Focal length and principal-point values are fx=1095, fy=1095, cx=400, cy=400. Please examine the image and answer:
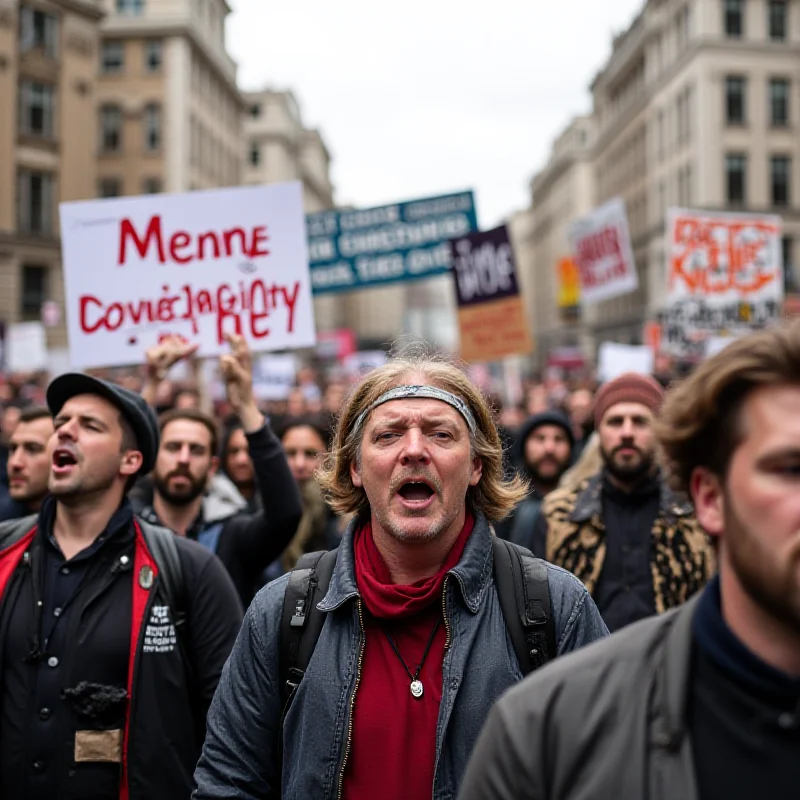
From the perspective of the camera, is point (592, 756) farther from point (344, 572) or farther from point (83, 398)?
point (83, 398)

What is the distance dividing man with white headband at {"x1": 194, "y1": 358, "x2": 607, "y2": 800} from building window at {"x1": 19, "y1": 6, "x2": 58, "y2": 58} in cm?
4215

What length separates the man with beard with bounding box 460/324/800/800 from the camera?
1.59 metres

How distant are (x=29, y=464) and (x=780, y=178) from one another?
53.9 m

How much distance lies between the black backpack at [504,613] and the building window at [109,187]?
52.3m

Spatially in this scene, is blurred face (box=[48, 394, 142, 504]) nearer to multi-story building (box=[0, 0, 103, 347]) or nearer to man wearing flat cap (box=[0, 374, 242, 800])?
man wearing flat cap (box=[0, 374, 242, 800])

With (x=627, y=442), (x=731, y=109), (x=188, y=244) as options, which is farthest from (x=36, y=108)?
(x=627, y=442)

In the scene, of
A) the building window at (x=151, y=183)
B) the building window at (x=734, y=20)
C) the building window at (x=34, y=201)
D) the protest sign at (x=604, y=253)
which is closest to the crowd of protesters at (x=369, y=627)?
the protest sign at (x=604, y=253)

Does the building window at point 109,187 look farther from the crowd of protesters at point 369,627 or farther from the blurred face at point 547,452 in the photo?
the crowd of protesters at point 369,627

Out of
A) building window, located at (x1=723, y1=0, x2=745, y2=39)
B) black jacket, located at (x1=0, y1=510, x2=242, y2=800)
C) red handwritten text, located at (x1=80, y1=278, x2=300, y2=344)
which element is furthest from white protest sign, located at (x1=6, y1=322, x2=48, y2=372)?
building window, located at (x1=723, y1=0, x2=745, y2=39)

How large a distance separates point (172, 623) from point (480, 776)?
1.93 m

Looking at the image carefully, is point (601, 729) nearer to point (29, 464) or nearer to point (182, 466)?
point (182, 466)

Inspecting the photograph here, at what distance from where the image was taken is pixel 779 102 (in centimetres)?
5419

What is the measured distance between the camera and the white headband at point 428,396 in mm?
2889

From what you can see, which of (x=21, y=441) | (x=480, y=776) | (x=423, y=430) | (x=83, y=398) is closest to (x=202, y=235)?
(x=21, y=441)
